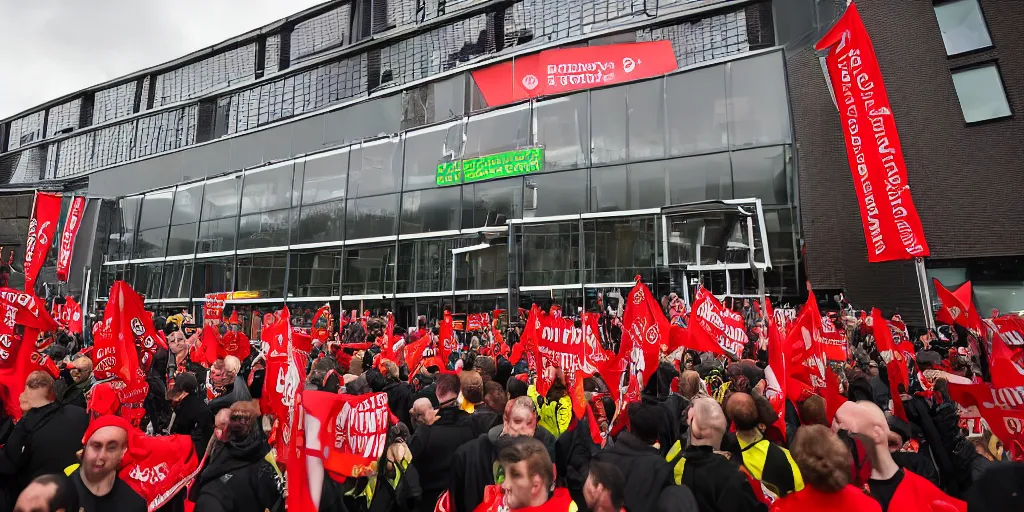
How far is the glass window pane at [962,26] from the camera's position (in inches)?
896

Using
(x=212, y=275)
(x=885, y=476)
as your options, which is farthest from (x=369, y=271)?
(x=885, y=476)

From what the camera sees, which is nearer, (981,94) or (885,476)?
(885,476)

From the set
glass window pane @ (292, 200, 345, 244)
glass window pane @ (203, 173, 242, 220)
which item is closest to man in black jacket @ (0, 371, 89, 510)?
glass window pane @ (292, 200, 345, 244)

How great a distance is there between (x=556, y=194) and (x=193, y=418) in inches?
789

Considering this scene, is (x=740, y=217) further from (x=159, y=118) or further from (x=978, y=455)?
(x=159, y=118)

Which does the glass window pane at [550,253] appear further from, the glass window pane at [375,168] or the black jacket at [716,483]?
the black jacket at [716,483]

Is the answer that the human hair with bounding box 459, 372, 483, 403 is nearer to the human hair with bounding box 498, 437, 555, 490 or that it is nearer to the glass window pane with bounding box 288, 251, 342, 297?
the human hair with bounding box 498, 437, 555, 490

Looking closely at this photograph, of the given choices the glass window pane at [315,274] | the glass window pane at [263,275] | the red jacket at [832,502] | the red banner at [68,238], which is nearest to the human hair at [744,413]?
the red jacket at [832,502]

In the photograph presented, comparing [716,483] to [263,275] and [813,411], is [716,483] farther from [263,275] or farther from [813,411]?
[263,275]

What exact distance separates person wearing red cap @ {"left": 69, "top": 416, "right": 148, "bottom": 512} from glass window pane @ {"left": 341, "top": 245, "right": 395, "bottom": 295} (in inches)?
973

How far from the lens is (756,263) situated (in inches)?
787

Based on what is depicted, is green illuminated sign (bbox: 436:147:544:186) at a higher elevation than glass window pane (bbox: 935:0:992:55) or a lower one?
lower

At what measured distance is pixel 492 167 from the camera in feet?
85.2

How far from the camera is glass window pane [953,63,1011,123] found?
21844 mm
